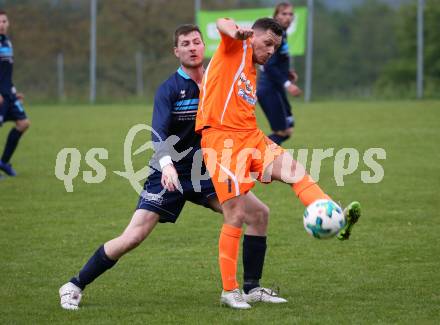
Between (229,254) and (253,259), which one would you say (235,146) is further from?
(253,259)

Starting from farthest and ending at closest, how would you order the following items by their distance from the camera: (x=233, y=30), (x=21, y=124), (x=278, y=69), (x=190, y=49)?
(x=21, y=124) < (x=278, y=69) < (x=190, y=49) < (x=233, y=30)

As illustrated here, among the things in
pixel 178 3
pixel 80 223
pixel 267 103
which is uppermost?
pixel 178 3

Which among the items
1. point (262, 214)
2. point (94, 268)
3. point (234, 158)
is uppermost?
point (234, 158)

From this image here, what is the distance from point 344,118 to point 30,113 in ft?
31.6

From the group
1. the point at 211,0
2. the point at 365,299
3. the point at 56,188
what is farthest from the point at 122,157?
the point at 211,0

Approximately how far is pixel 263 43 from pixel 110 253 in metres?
1.71

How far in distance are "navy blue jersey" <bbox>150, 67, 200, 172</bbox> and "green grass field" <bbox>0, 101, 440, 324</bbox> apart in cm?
103

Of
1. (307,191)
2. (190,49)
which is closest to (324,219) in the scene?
(307,191)

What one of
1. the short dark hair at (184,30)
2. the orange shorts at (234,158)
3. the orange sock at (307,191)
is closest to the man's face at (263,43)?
the short dark hair at (184,30)

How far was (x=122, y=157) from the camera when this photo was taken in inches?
580

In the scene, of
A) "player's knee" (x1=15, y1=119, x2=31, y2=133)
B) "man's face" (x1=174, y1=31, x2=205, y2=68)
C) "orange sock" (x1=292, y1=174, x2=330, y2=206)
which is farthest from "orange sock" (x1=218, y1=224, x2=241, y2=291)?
"player's knee" (x1=15, y1=119, x2=31, y2=133)

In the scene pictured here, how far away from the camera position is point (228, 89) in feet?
18.4

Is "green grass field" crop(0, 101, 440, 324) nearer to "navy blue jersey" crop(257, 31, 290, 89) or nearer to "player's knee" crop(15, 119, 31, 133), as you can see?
"player's knee" crop(15, 119, 31, 133)

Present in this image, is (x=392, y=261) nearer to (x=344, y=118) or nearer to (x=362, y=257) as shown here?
(x=362, y=257)
